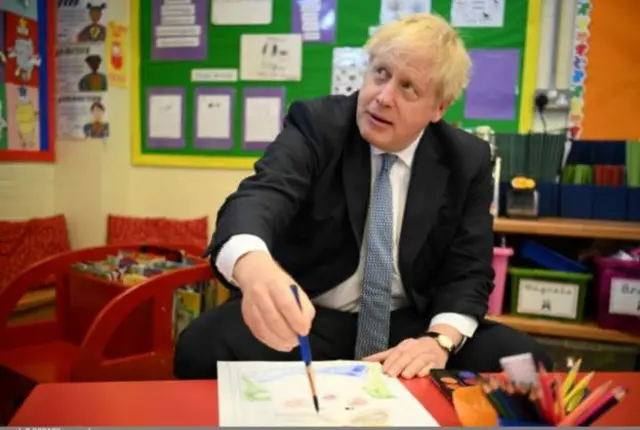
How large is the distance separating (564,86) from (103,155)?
1.91m

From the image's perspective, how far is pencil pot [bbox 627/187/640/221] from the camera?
1736 mm

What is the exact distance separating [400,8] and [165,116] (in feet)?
3.66

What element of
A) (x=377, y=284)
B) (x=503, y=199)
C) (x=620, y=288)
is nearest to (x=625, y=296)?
(x=620, y=288)

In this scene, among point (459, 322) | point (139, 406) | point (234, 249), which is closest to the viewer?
point (139, 406)

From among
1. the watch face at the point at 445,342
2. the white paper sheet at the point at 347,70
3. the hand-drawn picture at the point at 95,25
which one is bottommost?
the watch face at the point at 445,342

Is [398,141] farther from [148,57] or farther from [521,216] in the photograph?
[148,57]

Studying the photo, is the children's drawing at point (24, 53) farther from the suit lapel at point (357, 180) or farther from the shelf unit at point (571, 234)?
the shelf unit at point (571, 234)

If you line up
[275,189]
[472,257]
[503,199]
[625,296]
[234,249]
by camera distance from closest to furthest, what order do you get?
[234,249] → [275,189] → [472,257] → [625,296] → [503,199]

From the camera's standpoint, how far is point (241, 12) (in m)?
2.27

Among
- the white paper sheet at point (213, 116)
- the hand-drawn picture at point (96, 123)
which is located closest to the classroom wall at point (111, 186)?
the hand-drawn picture at point (96, 123)

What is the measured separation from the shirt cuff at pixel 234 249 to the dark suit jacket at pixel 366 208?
0.27m

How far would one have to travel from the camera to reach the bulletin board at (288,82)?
202cm

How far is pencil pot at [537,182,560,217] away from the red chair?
114 centimetres

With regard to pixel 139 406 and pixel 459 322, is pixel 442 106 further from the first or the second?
pixel 139 406
